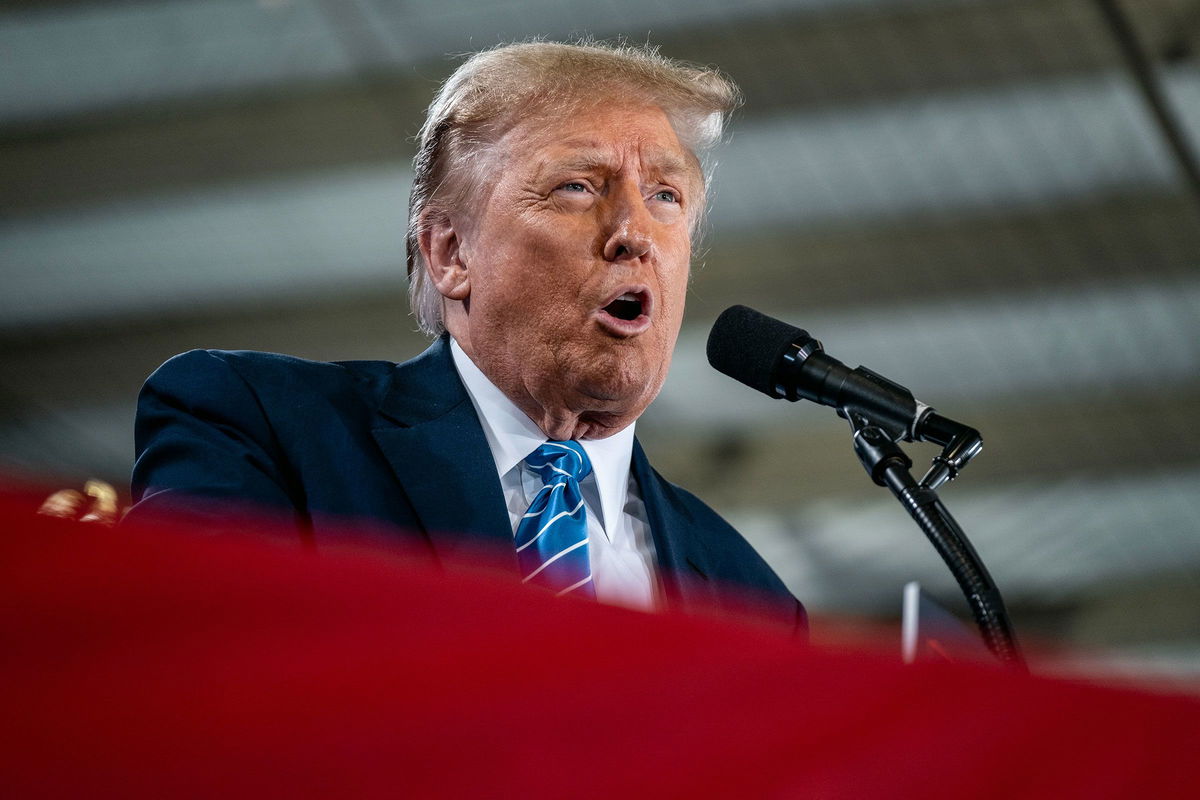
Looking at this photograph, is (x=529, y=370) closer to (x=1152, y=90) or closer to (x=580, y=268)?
(x=580, y=268)

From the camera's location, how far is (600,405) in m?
1.87

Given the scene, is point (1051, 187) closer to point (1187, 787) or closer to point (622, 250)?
point (622, 250)

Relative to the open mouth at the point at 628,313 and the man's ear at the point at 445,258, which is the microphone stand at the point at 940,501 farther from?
the man's ear at the point at 445,258

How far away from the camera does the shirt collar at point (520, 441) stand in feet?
6.05

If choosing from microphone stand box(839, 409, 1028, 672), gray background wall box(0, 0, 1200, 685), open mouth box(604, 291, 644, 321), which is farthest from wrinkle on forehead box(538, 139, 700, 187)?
gray background wall box(0, 0, 1200, 685)

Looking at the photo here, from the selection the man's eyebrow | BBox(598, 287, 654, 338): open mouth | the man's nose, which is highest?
the man's eyebrow

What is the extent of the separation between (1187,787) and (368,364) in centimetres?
Result: 140

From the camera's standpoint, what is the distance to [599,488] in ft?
6.14

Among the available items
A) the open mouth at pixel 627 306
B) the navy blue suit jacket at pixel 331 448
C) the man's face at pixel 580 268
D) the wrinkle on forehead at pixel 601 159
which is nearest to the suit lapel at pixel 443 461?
the navy blue suit jacket at pixel 331 448

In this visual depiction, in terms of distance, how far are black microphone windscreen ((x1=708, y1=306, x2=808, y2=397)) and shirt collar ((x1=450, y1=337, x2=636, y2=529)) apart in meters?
0.27

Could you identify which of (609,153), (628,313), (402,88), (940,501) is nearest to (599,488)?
(628,313)

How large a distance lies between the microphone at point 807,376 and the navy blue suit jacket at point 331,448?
309 mm

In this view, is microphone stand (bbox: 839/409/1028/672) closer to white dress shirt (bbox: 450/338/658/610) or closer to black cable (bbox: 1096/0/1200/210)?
white dress shirt (bbox: 450/338/658/610)

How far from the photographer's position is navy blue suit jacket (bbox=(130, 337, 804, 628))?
58.6 inches
